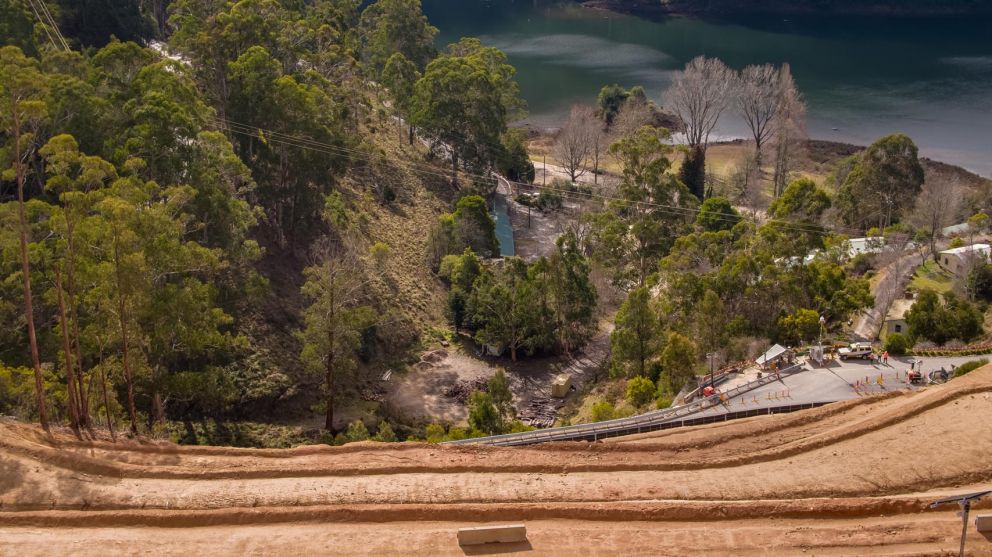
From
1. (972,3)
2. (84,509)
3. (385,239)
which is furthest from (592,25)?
(84,509)

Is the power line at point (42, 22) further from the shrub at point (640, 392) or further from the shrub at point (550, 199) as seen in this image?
the shrub at point (640, 392)

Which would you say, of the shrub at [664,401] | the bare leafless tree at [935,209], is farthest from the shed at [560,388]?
the bare leafless tree at [935,209]

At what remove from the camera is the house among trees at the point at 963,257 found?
159ft

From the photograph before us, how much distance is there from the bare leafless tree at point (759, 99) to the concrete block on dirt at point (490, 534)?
6263cm

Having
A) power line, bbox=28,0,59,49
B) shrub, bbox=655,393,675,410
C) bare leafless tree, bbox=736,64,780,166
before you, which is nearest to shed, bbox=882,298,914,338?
shrub, bbox=655,393,675,410

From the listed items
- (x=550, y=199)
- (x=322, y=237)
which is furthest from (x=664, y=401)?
(x=550, y=199)

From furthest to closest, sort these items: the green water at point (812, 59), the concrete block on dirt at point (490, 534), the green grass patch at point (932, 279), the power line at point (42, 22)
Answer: the green water at point (812, 59) < the power line at point (42, 22) < the green grass patch at point (932, 279) < the concrete block on dirt at point (490, 534)

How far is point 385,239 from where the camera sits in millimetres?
57406

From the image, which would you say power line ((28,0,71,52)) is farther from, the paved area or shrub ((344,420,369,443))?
the paved area

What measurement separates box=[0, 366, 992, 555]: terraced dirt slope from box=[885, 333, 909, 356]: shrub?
869 centimetres

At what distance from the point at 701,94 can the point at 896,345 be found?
142 feet

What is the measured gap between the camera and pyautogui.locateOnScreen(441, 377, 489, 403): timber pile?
45094 millimetres

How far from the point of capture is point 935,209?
57250mm

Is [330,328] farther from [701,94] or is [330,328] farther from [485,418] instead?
[701,94]
